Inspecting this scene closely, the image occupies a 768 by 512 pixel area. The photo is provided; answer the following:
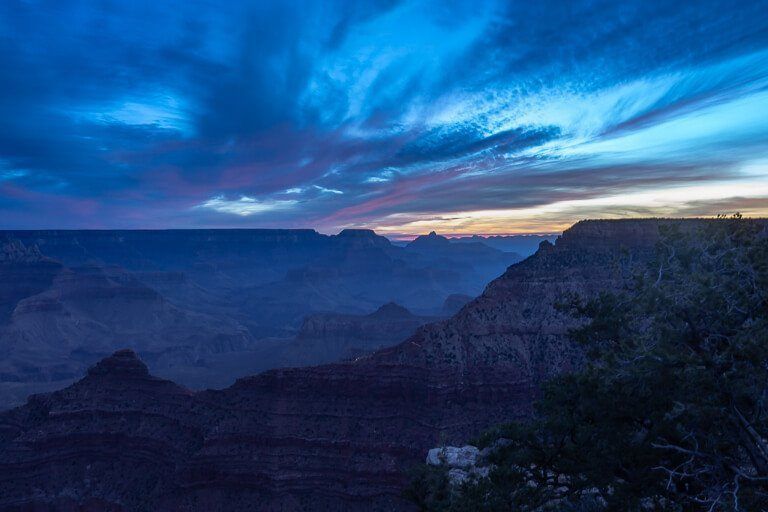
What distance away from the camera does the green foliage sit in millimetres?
12367

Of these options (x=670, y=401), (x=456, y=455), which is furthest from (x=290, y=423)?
(x=670, y=401)

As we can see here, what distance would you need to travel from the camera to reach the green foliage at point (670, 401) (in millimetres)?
12367

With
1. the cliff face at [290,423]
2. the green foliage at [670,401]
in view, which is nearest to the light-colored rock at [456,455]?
the cliff face at [290,423]

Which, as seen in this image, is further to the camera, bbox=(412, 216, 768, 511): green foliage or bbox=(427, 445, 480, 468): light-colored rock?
bbox=(427, 445, 480, 468): light-colored rock

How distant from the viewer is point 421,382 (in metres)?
57.5

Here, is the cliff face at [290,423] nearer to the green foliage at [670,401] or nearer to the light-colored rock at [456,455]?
the light-colored rock at [456,455]

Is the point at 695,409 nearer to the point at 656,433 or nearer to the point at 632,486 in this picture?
the point at 656,433

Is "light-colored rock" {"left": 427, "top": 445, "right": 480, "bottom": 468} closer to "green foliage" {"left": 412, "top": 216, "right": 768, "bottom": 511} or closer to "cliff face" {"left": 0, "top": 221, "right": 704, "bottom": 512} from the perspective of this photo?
"cliff face" {"left": 0, "top": 221, "right": 704, "bottom": 512}

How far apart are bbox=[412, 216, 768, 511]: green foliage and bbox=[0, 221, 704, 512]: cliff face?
34.8m

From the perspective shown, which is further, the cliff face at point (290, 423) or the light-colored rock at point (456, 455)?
the cliff face at point (290, 423)

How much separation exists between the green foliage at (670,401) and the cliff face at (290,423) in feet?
114

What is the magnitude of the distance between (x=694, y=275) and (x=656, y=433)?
515 cm

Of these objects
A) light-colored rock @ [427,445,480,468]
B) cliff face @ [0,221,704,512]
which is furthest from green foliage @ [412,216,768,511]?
cliff face @ [0,221,704,512]

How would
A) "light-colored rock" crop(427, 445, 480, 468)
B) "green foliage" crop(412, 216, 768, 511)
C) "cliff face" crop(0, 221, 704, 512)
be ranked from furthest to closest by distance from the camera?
"cliff face" crop(0, 221, 704, 512)
"light-colored rock" crop(427, 445, 480, 468)
"green foliage" crop(412, 216, 768, 511)
